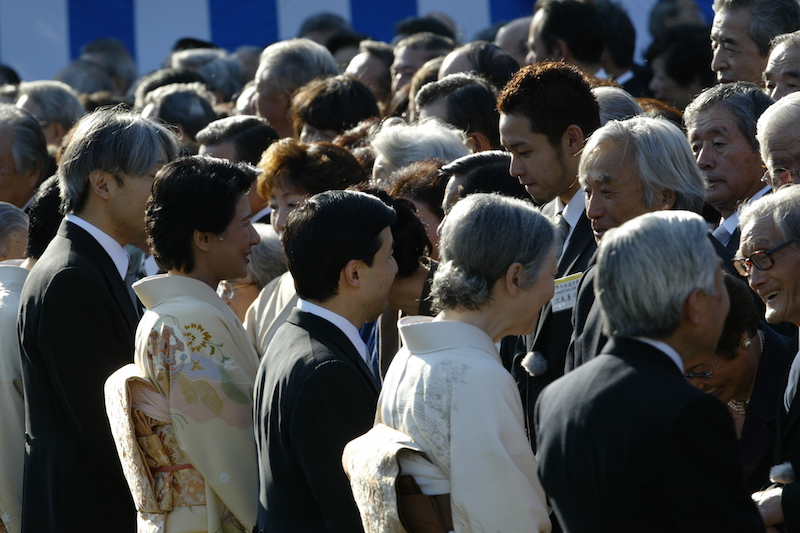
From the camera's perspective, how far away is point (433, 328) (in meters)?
2.38

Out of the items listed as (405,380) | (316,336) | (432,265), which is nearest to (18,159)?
(432,265)

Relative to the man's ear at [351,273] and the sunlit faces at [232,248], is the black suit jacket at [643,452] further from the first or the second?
the sunlit faces at [232,248]

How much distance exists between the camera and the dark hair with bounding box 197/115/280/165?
A: 514cm

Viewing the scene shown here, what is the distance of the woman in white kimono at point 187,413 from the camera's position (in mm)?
2924

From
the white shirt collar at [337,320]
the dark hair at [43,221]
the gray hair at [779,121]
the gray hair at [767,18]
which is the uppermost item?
the gray hair at [767,18]

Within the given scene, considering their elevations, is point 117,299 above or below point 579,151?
below

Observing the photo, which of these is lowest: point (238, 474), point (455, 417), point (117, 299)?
point (238, 474)

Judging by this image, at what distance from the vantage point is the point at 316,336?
2715 mm

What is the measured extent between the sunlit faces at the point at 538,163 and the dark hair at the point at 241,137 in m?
2.08

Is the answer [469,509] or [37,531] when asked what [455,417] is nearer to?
[469,509]

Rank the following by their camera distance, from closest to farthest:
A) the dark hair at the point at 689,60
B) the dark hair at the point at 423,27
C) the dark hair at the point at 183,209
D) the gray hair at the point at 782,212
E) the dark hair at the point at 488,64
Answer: the gray hair at the point at 782,212 < the dark hair at the point at 183,209 < the dark hair at the point at 488,64 < the dark hair at the point at 689,60 < the dark hair at the point at 423,27

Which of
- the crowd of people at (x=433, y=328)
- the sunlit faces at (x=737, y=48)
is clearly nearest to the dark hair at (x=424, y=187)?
the crowd of people at (x=433, y=328)

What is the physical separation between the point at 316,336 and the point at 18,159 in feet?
10.9

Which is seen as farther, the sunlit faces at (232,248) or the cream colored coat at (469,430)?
the sunlit faces at (232,248)
